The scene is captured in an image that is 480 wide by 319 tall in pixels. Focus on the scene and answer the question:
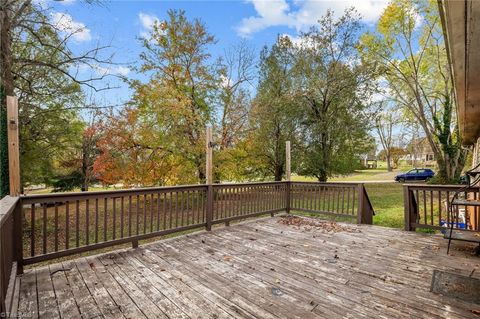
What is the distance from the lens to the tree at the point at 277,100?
37.6ft

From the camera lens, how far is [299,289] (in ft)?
7.93

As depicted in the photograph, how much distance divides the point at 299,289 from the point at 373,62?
12901 mm

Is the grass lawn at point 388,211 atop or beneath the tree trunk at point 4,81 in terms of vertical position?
beneath

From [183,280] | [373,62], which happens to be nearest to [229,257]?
[183,280]

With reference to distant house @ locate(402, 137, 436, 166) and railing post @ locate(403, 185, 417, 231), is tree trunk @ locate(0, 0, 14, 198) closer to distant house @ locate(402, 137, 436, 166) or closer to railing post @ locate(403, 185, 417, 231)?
railing post @ locate(403, 185, 417, 231)

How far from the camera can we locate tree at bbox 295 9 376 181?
37.8ft

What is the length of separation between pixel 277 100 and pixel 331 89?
269 cm

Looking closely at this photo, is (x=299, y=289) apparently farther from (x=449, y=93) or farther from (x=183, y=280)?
(x=449, y=93)

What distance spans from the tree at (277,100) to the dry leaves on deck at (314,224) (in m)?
5.84

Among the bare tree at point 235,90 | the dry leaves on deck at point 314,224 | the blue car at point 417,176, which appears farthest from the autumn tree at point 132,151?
the blue car at point 417,176

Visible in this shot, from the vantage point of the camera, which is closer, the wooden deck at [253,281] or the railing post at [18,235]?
the wooden deck at [253,281]

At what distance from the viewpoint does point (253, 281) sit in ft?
8.50

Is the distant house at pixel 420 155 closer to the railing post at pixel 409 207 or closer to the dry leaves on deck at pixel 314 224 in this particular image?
the railing post at pixel 409 207

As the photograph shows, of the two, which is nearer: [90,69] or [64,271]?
[64,271]
